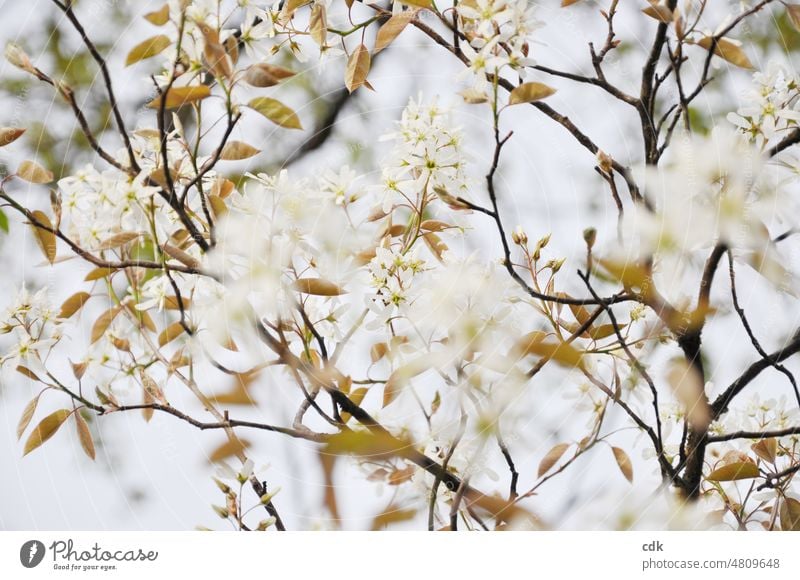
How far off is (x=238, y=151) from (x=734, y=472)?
0.37 metres

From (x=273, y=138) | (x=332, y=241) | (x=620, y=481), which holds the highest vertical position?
(x=273, y=138)

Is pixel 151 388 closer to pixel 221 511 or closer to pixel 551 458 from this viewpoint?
pixel 221 511

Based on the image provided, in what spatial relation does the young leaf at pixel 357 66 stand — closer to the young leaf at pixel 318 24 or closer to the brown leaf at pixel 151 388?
the young leaf at pixel 318 24

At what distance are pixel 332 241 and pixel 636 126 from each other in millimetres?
227

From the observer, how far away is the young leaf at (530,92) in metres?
0.40

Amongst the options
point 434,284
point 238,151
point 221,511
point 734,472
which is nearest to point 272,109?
point 238,151

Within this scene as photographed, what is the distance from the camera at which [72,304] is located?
0.46 m

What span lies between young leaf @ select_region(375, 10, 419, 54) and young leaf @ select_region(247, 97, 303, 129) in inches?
3.0

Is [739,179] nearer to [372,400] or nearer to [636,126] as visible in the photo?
[636,126]

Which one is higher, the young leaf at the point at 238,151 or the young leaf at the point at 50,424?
the young leaf at the point at 238,151

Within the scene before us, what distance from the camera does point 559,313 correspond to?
1.47 feet

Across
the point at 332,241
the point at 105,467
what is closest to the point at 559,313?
the point at 332,241

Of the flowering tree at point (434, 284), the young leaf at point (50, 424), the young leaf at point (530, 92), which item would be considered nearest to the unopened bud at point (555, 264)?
the flowering tree at point (434, 284)

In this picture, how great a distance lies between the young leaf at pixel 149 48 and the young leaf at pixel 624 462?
0.38 metres
